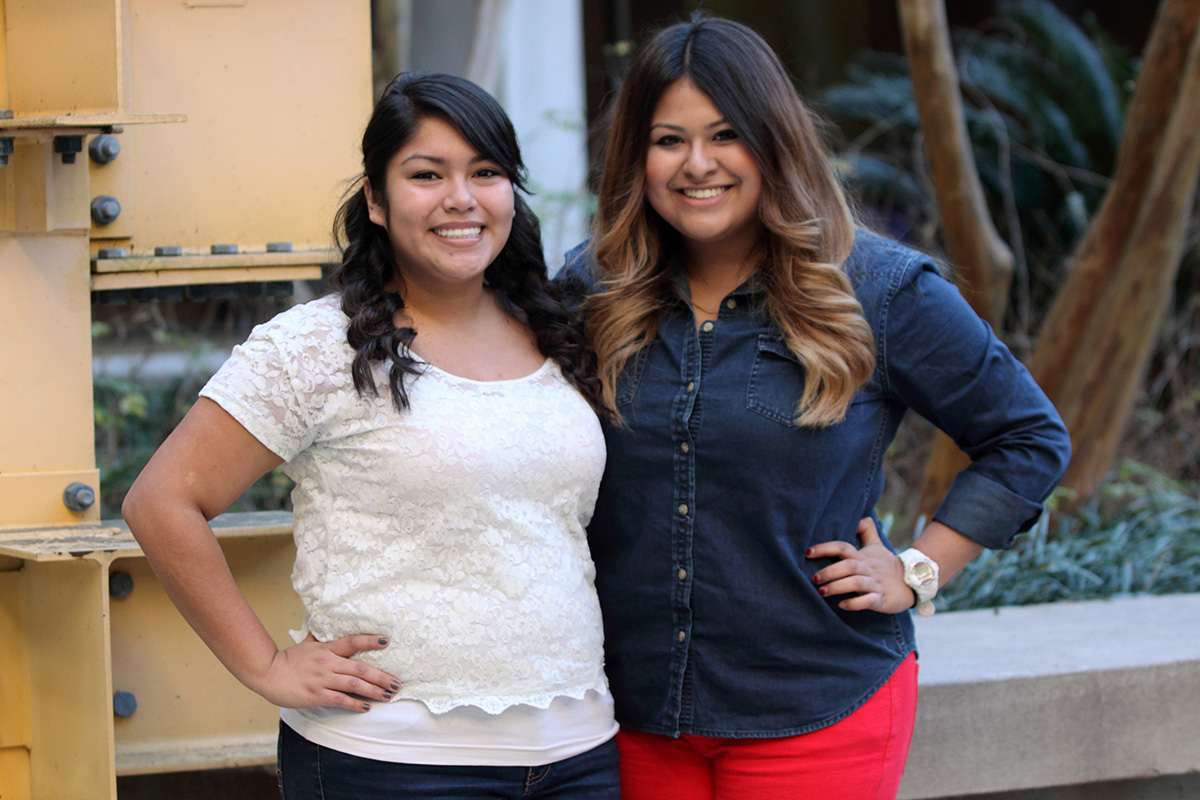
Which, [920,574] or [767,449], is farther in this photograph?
[920,574]

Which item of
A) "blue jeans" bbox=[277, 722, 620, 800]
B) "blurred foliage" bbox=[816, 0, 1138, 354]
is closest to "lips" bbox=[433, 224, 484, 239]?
"blue jeans" bbox=[277, 722, 620, 800]

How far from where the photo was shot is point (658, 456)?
85.3 inches

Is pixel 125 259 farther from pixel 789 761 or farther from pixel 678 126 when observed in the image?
pixel 789 761

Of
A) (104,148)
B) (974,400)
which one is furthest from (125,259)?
(974,400)

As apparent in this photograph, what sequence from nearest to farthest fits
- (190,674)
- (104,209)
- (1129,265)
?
(104,209) → (190,674) → (1129,265)

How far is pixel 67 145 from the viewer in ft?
7.54

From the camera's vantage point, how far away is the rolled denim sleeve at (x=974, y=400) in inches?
86.0

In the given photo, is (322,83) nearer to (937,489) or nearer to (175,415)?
(937,489)

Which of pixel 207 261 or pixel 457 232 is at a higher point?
pixel 457 232

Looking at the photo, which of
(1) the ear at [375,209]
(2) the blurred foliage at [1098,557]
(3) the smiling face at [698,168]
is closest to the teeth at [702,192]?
(3) the smiling face at [698,168]

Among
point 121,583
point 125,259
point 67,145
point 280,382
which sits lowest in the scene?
point 121,583

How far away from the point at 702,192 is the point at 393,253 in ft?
1.85

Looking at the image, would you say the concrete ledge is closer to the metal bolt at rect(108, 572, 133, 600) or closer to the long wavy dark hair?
the long wavy dark hair

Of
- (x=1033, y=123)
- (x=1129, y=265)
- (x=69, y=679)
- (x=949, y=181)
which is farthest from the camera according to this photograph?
(x=1033, y=123)
